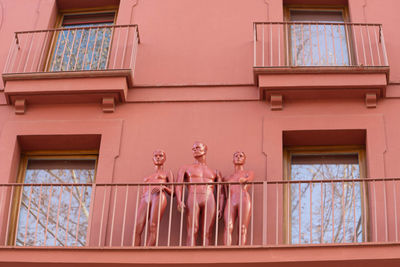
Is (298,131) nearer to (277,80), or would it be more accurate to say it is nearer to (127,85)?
(277,80)

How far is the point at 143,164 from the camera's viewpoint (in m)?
11.7

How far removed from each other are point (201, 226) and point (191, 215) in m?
0.23

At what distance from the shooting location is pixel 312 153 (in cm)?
1207

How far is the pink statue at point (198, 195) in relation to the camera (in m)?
10.5

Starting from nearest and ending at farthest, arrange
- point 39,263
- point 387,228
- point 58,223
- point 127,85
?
point 39,263 → point 387,228 → point 58,223 → point 127,85

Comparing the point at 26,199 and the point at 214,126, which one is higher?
the point at 214,126

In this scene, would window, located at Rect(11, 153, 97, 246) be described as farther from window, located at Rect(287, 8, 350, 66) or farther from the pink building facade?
window, located at Rect(287, 8, 350, 66)

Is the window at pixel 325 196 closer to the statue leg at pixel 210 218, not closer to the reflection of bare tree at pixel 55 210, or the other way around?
the statue leg at pixel 210 218

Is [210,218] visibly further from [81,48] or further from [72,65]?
[81,48]

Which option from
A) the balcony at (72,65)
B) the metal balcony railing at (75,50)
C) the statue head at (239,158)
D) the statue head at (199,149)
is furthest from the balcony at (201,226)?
the metal balcony railing at (75,50)

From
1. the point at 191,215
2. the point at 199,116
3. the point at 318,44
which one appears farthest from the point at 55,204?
the point at 318,44

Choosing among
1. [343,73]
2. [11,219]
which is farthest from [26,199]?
[343,73]

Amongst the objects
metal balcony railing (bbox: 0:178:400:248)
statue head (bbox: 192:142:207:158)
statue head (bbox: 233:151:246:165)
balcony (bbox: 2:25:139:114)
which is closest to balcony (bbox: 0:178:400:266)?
metal balcony railing (bbox: 0:178:400:248)

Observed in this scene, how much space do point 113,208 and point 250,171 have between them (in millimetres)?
2013
